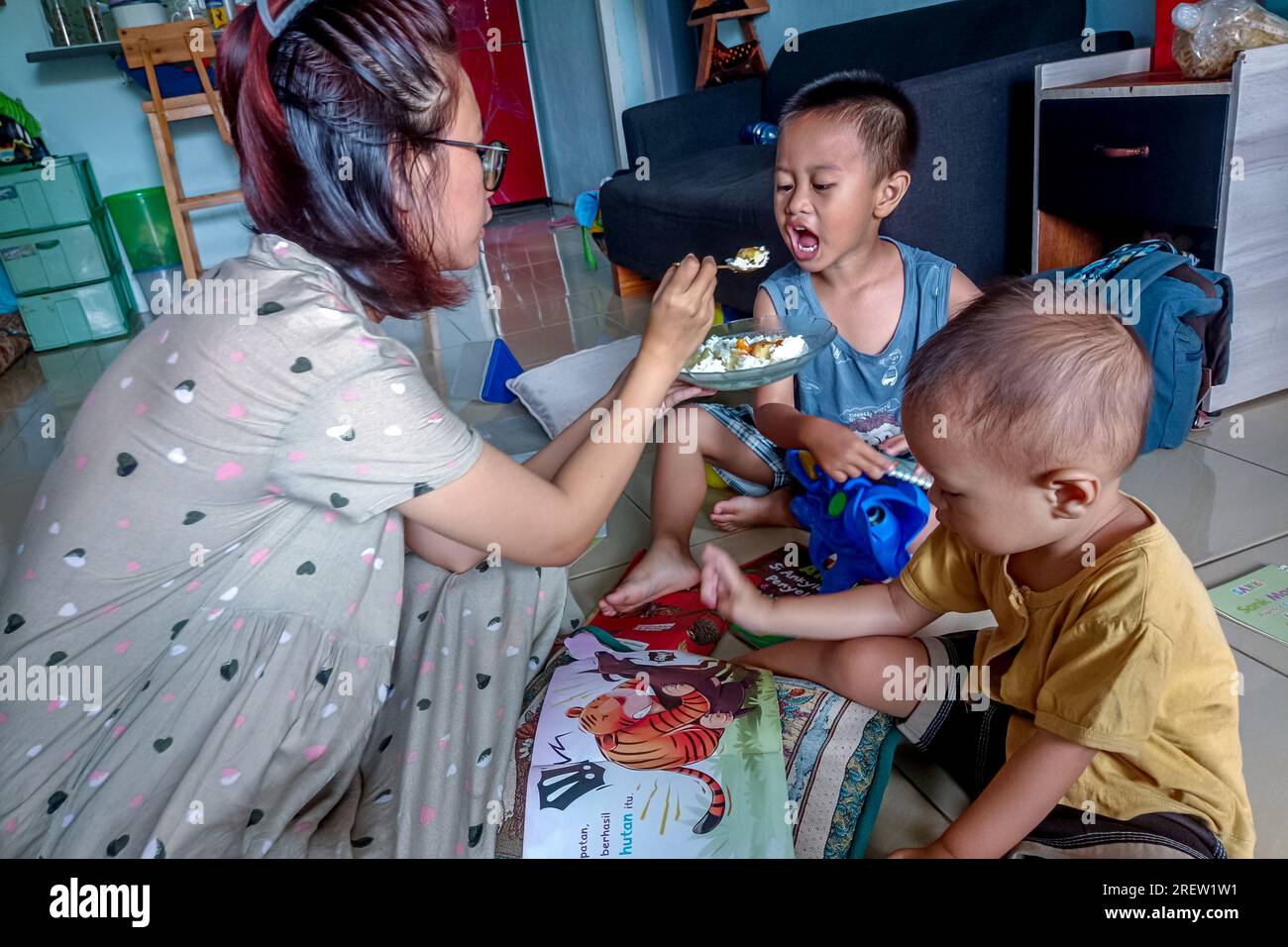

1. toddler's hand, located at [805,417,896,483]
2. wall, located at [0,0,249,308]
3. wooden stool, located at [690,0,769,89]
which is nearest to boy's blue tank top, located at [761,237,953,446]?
toddler's hand, located at [805,417,896,483]

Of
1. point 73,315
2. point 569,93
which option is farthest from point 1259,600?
point 569,93

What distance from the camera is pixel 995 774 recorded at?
92 cm

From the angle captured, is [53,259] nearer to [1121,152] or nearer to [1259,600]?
[1121,152]

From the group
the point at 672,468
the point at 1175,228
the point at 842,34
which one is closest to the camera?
the point at 672,468

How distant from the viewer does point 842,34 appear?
297 centimetres

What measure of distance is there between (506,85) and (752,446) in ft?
18.6

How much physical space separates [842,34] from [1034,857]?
9.17 ft

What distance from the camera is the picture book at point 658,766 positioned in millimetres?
791

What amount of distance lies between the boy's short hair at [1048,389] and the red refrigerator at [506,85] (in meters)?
5.82

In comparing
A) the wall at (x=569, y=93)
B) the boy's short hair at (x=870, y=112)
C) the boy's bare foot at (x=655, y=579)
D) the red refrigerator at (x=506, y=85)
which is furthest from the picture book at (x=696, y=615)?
the red refrigerator at (x=506, y=85)

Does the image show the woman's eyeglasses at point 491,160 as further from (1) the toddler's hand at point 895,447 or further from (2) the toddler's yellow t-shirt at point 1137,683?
(1) the toddler's hand at point 895,447

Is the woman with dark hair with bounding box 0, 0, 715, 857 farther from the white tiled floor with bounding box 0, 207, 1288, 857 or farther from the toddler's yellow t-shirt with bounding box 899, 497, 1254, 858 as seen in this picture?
the white tiled floor with bounding box 0, 207, 1288, 857
